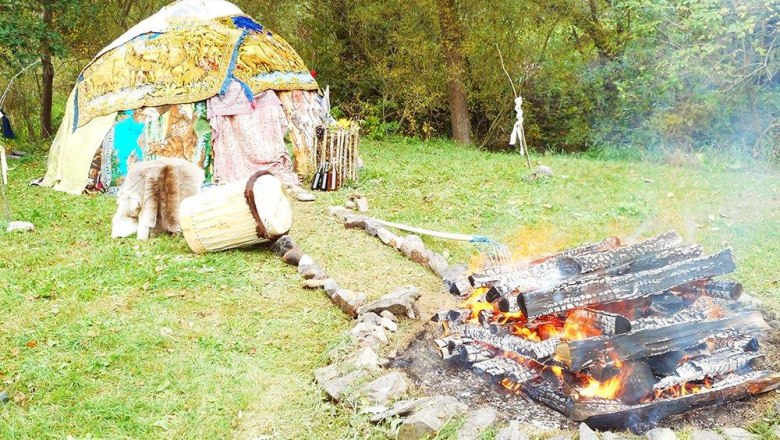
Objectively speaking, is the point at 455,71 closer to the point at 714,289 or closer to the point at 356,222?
the point at 356,222

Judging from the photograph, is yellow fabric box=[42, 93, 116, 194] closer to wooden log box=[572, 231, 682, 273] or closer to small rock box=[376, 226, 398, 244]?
small rock box=[376, 226, 398, 244]

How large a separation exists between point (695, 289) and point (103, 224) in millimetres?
6328

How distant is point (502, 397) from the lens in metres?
3.79

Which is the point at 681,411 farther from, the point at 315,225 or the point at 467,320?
the point at 315,225

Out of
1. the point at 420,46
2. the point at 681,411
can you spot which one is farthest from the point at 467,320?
the point at 420,46

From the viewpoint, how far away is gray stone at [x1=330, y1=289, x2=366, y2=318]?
198 inches

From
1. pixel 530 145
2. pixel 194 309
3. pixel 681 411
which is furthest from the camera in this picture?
pixel 530 145

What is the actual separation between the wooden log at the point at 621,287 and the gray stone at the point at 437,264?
1.94m

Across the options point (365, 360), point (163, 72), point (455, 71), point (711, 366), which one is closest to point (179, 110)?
point (163, 72)

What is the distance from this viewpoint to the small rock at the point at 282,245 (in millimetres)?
6512

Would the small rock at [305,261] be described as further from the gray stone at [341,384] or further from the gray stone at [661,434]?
the gray stone at [661,434]

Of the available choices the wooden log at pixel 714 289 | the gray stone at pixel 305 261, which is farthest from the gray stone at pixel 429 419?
the gray stone at pixel 305 261

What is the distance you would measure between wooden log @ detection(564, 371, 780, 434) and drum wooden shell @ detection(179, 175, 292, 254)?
3.83 m

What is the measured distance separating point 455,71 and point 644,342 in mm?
11419
